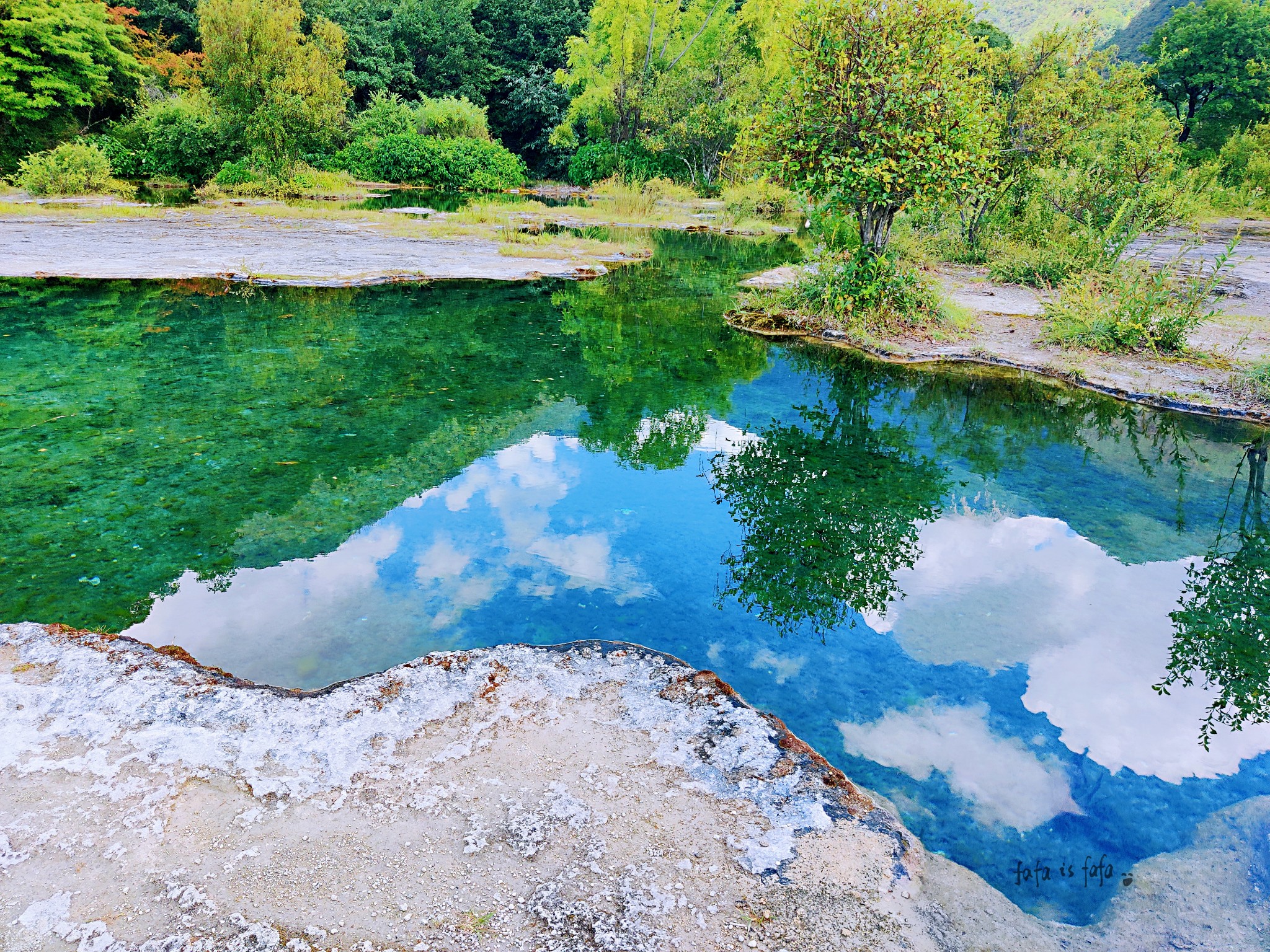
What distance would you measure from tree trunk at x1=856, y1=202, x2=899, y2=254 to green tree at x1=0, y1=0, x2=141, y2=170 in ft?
95.9

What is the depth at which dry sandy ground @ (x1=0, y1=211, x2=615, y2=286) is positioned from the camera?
39.5ft

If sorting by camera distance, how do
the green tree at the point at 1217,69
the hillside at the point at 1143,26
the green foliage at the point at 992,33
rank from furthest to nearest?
the hillside at the point at 1143,26, the green tree at the point at 1217,69, the green foliage at the point at 992,33

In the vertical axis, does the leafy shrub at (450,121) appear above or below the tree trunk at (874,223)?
above

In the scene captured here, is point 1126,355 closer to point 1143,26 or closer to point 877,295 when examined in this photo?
point 877,295

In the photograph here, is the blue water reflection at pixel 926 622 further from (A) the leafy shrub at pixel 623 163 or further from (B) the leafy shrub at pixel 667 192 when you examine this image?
(A) the leafy shrub at pixel 623 163

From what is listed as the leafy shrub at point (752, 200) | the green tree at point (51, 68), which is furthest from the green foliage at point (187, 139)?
the leafy shrub at point (752, 200)

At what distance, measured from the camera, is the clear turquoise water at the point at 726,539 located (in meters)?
3.18

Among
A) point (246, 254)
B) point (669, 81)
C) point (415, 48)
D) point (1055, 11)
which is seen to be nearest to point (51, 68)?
point (415, 48)

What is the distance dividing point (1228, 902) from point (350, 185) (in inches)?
1225

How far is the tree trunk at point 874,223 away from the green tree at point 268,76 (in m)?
22.3

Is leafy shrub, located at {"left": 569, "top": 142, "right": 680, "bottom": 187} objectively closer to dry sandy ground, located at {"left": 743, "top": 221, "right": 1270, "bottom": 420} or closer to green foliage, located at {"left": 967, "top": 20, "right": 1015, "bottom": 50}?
green foliage, located at {"left": 967, "top": 20, "right": 1015, "bottom": 50}

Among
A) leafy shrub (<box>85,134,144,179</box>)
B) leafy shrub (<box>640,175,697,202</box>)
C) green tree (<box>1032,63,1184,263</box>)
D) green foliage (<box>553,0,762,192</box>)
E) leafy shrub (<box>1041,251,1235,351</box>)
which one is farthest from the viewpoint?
green foliage (<box>553,0,762,192</box>)

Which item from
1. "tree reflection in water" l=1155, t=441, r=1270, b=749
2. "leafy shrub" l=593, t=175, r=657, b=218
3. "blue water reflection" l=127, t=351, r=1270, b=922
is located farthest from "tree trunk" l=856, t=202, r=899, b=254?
"leafy shrub" l=593, t=175, r=657, b=218

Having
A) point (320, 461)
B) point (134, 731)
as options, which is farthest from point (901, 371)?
point (134, 731)
